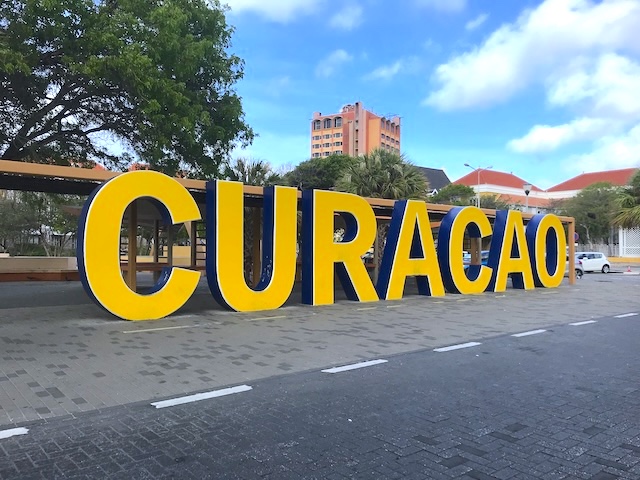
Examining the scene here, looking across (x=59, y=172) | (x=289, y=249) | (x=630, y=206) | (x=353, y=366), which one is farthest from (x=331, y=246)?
(x=630, y=206)

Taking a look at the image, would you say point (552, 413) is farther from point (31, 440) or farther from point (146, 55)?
point (146, 55)

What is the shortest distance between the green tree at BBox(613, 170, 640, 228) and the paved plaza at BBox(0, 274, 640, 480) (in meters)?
23.8

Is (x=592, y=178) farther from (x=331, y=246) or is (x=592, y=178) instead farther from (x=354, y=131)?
(x=331, y=246)

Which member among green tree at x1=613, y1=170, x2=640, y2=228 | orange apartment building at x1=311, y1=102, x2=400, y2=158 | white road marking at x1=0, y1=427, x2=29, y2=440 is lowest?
white road marking at x1=0, y1=427, x2=29, y2=440

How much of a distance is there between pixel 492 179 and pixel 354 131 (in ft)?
134

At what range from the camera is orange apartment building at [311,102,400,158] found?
409ft

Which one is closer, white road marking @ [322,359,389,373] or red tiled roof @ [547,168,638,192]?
white road marking @ [322,359,389,373]

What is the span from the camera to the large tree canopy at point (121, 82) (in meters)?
12.9

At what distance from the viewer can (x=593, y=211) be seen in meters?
58.2

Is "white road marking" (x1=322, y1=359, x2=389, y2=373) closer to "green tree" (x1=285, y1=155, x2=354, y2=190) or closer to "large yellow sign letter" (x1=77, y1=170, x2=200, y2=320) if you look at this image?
"large yellow sign letter" (x1=77, y1=170, x2=200, y2=320)

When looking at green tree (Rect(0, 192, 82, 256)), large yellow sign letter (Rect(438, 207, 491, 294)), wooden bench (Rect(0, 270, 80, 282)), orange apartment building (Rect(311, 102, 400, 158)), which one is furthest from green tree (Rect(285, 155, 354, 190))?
orange apartment building (Rect(311, 102, 400, 158))

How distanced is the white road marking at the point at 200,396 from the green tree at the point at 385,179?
1831 centimetres

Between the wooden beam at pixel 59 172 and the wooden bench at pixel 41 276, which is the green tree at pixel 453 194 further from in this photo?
the wooden beam at pixel 59 172

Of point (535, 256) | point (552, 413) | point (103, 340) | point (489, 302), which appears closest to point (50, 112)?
point (103, 340)
